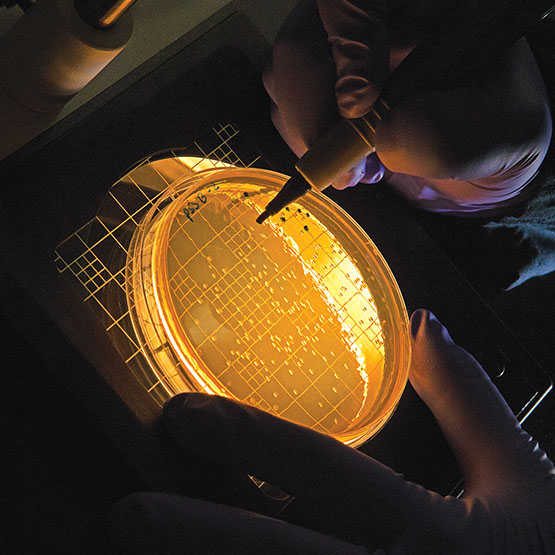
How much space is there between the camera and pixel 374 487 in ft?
2.69

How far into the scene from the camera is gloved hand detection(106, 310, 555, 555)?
0.72m

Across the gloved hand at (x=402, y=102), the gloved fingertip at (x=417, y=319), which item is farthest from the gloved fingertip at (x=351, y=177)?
the gloved fingertip at (x=417, y=319)

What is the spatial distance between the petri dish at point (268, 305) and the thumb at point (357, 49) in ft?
0.72

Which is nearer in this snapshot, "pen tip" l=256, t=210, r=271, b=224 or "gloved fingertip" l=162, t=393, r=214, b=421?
"gloved fingertip" l=162, t=393, r=214, b=421

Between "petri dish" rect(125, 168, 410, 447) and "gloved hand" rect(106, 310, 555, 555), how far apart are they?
70mm

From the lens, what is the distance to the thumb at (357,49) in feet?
3.11

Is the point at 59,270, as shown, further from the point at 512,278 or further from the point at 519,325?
the point at 519,325

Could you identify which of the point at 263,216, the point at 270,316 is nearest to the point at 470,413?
the point at 270,316

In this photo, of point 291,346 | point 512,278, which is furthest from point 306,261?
point 512,278

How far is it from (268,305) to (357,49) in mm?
578

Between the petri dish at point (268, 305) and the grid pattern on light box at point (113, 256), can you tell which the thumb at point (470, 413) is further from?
the grid pattern on light box at point (113, 256)

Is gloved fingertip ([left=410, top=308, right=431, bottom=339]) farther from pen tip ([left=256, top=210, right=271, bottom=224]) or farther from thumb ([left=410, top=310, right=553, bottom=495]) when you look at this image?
pen tip ([left=256, top=210, right=271, bottom=224])

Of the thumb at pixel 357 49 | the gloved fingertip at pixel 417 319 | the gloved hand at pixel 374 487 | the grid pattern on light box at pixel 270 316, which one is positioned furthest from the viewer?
the gloved fingertip at pixel 417 319

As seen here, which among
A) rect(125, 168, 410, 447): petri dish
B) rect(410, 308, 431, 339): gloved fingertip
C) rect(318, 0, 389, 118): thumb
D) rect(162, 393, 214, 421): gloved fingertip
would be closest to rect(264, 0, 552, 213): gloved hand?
rect(318, 0, 389, 118): thumb
